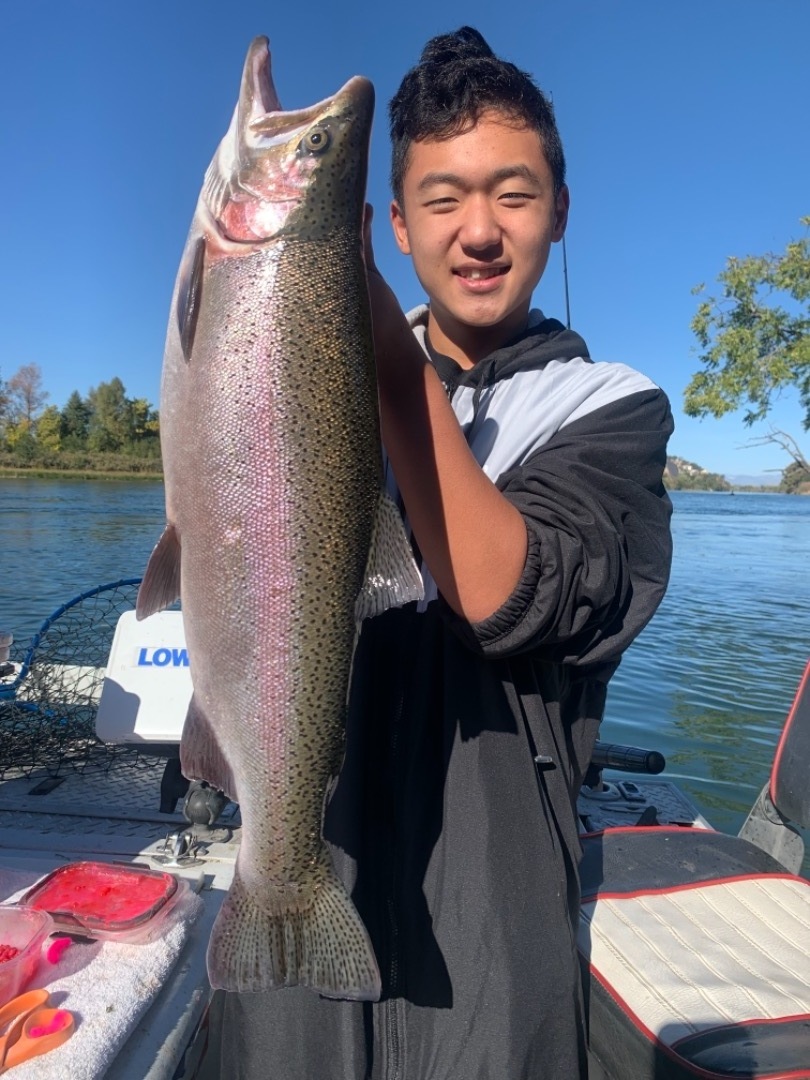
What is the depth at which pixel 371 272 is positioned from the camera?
177 centimetres

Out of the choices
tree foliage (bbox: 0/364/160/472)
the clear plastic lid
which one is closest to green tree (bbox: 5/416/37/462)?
tree foliage (bbox: 0/364/160/472)

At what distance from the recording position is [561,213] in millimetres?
2307

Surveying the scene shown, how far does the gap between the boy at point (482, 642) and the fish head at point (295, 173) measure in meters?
0.16

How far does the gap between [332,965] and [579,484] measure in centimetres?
123

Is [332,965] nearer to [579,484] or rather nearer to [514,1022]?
[514,1022]

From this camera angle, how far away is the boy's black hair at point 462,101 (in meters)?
2.08

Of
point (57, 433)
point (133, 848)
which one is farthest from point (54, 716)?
point (57, 433)

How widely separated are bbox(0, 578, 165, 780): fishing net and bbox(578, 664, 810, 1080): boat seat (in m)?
3.17

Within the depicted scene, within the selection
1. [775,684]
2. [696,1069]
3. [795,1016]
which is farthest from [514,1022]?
[775,684]

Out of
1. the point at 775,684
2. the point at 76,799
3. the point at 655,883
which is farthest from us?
the point at 775,684

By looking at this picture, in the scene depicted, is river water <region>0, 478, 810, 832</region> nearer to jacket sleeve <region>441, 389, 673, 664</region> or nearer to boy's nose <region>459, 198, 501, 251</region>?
jacket sleeve <region>441, 389, 673, 664</region>

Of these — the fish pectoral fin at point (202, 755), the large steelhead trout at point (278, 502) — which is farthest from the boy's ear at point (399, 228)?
the fish pectoral fin at point (202, 755)

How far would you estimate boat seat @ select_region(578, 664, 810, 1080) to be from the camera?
2.26m

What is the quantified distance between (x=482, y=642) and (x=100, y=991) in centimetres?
178
